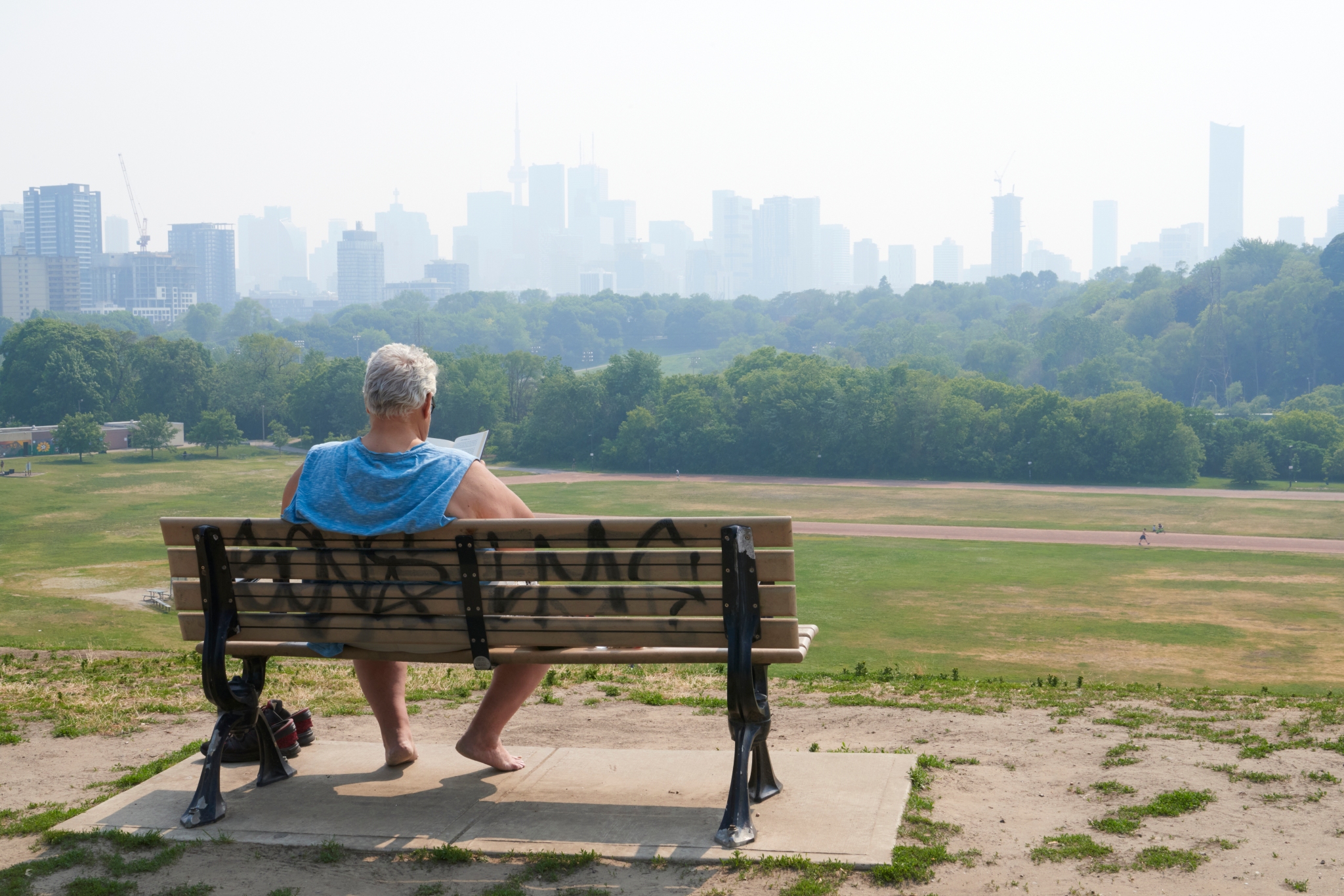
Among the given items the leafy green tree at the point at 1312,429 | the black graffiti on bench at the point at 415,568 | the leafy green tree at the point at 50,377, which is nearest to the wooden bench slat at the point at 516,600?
the black graffiti on bench at the point at 415,568

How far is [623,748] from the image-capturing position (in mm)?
5148

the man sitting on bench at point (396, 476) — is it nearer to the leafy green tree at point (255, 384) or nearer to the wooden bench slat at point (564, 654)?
the wooden bench slat at point (564, 654)

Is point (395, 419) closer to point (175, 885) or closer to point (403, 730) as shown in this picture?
point (403, 730)

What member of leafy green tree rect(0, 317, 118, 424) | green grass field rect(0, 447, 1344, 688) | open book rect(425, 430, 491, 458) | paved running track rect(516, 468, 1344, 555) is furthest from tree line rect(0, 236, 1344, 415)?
open book rect(425, 430, 491, 458)

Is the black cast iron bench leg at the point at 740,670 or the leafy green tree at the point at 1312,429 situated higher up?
the black cast iron bench leg at the point at 740,670

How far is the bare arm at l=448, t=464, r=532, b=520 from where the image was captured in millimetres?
4109

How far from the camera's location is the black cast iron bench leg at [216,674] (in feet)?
13.7

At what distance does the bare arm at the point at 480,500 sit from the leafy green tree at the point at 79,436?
7539 centimetres

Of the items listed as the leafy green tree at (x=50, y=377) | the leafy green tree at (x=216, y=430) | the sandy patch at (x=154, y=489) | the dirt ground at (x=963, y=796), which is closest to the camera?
the dirt ground at (x=963, y=796)

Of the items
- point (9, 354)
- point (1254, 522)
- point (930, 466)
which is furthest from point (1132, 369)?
point (9, 354)

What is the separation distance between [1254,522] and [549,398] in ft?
150

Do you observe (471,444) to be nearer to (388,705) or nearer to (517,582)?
(517,582)

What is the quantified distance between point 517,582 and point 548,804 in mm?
852

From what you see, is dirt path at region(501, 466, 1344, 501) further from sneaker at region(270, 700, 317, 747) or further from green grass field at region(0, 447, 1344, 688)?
sneaker at region(270, 700, 317, 747)
